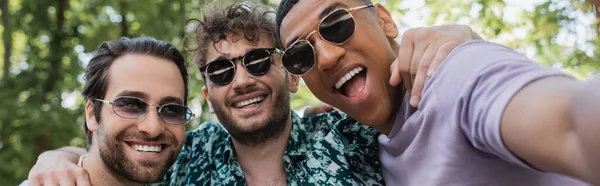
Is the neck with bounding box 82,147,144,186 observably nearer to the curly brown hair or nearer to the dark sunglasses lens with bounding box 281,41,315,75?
the curly brown hair

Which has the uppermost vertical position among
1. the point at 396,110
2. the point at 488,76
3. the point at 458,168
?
the point at 488,76

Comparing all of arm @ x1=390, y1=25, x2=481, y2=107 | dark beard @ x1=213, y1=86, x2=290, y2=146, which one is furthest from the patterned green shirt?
arm @ x1=390, y1=25, x2=481, y2=107

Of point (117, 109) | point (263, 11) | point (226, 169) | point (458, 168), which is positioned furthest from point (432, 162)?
point (263, 11)

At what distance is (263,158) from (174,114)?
64 centimetres

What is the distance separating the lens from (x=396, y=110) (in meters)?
2.30

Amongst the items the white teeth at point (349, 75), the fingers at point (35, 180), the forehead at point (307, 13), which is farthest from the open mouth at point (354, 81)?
the fingers at point (35, 180)

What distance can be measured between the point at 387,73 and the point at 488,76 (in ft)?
3.41

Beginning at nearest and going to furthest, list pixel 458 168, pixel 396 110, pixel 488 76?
1. pixel 488 76
2. pixel 458 168
3. pixel 396 110

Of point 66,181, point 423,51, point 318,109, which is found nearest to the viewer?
point 423,51

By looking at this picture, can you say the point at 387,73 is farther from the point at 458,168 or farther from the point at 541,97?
the point at 541,97

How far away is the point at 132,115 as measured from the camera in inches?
108

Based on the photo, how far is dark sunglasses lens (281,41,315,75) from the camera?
7.64 feet

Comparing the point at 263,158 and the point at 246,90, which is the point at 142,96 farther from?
the point at 263,158

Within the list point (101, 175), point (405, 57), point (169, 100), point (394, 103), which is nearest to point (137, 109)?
point (169, 100)
